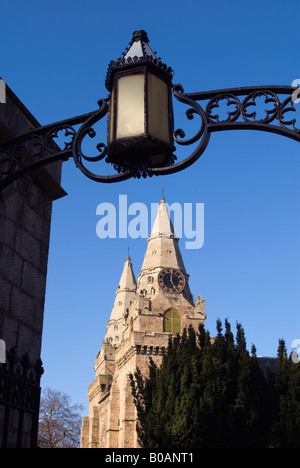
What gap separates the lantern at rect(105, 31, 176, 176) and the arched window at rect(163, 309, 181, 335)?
44.8m

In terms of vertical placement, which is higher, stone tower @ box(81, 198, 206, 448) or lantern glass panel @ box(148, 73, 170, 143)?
stone tower @ box(81, 198, 206, 448)

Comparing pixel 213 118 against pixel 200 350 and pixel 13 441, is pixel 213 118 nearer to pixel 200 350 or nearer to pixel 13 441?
pixel 13 441

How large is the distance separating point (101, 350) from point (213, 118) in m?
59.7

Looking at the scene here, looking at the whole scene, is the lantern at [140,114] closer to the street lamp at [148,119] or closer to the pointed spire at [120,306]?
the street lamp at [148,119]

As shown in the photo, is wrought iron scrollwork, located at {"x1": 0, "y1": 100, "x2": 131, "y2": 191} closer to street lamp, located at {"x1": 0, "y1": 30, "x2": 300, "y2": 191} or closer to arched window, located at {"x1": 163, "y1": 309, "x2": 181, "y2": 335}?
street lamp, located at {"x1": 0, "y1": 30, "x2": 300, "y2": 191}

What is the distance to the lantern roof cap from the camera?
379 cm

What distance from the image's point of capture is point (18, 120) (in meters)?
5.14

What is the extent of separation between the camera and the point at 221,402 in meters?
26.1

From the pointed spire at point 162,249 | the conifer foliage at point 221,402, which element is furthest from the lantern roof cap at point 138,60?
the pointed spire at point 162,249

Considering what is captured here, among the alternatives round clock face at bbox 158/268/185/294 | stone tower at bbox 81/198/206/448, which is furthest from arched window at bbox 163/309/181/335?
round clock face at bbox 158/268/185/294

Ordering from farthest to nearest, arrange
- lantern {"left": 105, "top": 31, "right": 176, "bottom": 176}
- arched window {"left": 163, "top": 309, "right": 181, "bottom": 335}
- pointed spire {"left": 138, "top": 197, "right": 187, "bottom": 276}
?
pointed spire {"left": 138, "top": 197, "right": 187, "bottom": 276}
arched window {"left": 163, "top": 309, "right": 181, "bottom": 335}
lantern {"left": 105, "top": 31, "right": 176, "bottom": 176}

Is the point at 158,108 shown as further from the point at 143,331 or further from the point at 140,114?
the point at 143,331
